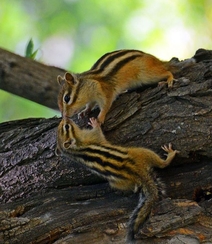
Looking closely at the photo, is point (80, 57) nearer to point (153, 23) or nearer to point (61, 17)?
point (61, 17)

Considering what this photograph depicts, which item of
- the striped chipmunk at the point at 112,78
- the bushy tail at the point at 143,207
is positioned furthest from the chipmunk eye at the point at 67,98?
the bushy tail at the point at 143,207

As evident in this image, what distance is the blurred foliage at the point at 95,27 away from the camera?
4.14 m

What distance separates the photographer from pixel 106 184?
2.29m

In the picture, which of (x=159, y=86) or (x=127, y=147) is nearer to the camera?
(x=127, y=147)

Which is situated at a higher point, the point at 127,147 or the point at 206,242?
the point at 127,147

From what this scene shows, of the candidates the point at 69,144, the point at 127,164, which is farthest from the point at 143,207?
the point at 69,144

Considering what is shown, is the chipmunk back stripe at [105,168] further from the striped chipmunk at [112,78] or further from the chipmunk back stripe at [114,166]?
the striped chipmunk at [112,78]

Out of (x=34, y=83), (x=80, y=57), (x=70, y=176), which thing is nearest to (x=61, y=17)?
(x=80, y=57)

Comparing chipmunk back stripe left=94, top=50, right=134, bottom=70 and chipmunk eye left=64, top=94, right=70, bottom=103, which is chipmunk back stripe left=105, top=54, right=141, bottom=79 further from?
chipmunk eye left=64, top=94, right=70, bottom=103

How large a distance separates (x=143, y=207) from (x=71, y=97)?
38.4 inches

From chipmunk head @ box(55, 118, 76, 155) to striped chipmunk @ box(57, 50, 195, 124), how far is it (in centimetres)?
16

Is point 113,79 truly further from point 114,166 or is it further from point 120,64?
point 114,166

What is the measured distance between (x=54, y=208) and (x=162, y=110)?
0.73 metres

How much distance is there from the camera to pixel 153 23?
408cm
